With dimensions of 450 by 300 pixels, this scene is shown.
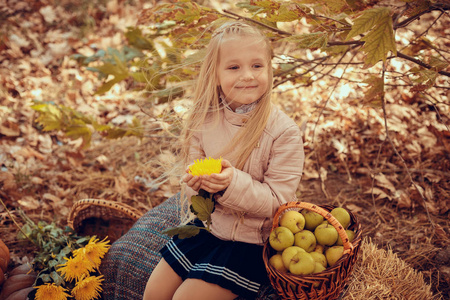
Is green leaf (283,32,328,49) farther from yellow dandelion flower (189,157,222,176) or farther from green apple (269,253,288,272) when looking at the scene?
green apple (269,253,288,272)

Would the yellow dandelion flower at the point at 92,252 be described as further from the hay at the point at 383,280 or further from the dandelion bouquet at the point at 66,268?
the hay at the point at 383,280

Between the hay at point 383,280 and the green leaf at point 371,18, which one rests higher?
the green leaf at point 371,18

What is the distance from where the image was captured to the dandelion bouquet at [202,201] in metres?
1.55

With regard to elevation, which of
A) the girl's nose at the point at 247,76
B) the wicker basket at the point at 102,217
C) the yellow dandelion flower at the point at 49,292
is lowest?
the wicker basket at the point at 102,217

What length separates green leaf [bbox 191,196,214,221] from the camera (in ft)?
5.29

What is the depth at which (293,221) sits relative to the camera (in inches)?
64.7

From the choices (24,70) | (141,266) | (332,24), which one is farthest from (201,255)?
(24,70)

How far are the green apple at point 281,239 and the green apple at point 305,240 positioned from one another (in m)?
0.04

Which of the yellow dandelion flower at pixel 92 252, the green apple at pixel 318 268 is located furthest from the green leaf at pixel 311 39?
the yellow dandelion flower at pixel 92 252

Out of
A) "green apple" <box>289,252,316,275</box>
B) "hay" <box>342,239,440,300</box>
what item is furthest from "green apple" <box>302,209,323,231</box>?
"hay" <box>342,239,440,300</box>

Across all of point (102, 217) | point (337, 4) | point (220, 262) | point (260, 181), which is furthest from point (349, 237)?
point (102, 217)

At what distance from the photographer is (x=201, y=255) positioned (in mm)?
1887

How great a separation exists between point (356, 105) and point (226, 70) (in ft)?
7.30

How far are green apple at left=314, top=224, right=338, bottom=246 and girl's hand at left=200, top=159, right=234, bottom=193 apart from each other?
1.66 feet
